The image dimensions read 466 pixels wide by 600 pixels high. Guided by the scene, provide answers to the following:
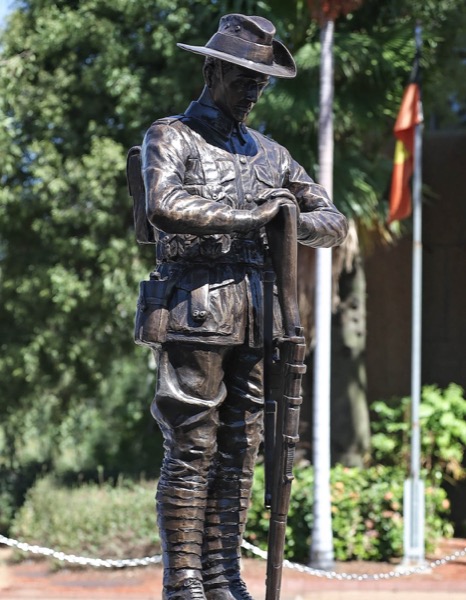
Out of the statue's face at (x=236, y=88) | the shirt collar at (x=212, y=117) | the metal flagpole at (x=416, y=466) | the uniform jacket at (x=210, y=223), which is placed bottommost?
the metal flagpole at (x=416, y=466)

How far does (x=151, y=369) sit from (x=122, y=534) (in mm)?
3041

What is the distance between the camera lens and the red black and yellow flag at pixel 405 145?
9.67 meters

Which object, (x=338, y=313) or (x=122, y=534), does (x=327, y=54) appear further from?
(x=122, y=534)

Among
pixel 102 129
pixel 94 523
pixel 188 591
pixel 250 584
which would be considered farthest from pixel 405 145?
pixel 188 591

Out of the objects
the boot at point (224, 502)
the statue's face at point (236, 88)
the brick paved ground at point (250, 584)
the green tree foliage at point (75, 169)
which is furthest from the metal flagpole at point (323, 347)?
the boot at point (224, 502)

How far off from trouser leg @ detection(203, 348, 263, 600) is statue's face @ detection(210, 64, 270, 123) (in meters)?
0.92

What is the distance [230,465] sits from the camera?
4246 millimetres

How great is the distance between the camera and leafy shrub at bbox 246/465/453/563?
9883 mm

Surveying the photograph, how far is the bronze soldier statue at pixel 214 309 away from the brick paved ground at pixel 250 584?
357 cm

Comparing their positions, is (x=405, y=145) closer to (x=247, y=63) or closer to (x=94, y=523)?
(x=94, y=523)

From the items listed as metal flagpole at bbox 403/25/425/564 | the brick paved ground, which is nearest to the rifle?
the brick paved ground

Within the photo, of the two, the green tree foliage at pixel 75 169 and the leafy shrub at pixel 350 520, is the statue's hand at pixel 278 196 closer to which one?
the leafy shrub at pixel 350 520

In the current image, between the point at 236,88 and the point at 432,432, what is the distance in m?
7.12

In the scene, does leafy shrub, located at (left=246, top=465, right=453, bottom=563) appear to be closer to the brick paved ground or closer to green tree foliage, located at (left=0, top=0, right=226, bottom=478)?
the brick paved ground
